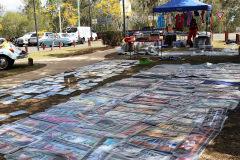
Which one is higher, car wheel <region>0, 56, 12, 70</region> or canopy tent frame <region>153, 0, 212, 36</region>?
canopy tent frame <region>153, 0, 212, 36</region>

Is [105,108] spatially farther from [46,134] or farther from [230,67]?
[230,67]

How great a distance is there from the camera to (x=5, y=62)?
10.8 m

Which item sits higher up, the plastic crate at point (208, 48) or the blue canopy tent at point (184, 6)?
the blue canopy tent at point (184, 6)

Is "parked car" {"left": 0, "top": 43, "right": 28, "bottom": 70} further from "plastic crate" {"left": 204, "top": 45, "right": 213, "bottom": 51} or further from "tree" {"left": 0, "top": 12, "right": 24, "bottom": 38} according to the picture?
"tree" {"left": 0, "top": 12, "right": 24, "bottom": 38}

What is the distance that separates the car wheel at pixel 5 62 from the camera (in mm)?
10672

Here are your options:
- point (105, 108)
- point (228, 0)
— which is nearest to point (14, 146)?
point (105, 108)

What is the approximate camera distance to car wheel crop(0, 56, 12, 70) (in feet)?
35.0

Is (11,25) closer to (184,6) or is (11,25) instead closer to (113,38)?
(113,38)

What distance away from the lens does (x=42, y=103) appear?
5641 mm

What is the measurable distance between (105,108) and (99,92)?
1.21 m

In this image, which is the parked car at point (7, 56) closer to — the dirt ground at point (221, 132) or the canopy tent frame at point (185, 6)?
the dirt ground at point (221, 132)

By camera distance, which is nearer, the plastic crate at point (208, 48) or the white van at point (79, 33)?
the plastic crate at point (208, 48)

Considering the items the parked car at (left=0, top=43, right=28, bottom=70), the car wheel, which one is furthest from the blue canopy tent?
the car wheel

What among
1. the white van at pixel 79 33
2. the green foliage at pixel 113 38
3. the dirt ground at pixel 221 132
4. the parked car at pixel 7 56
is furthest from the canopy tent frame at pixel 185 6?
the white van at pixel 79 33
